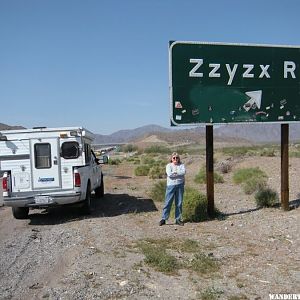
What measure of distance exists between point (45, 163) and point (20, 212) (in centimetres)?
174

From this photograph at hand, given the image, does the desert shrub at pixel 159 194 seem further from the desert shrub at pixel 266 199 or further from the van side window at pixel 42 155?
the van side window at pixel 42 155

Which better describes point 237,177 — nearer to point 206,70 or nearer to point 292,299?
point 206,70

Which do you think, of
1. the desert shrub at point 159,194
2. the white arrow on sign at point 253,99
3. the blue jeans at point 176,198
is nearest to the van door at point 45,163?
the blue jeans at point 176,198


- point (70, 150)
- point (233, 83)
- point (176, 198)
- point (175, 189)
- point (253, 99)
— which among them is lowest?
point (176, 198)

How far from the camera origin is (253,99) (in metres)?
12.6

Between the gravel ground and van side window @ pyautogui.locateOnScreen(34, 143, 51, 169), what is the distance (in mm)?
1641

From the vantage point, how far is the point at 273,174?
81.9 feet

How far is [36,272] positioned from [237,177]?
16.0m

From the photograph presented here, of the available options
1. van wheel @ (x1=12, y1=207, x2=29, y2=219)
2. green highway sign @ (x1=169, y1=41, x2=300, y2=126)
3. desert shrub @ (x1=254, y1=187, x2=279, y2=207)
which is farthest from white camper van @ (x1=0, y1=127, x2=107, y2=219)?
A: desert shrub @ (x1=254, y1=187, x2=279, y2=207)

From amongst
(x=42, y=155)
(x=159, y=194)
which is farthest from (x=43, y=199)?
(x=159, y=194)

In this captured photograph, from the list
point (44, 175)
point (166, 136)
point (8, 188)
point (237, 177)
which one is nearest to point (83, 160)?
point (44, 175)

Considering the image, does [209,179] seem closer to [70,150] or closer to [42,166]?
[70,150]

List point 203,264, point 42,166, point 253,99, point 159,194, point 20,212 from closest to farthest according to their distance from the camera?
point 203,264, point 253,99, point 42,166, point 20,212, point 159,194

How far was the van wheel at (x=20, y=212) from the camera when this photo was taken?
45.2ft
